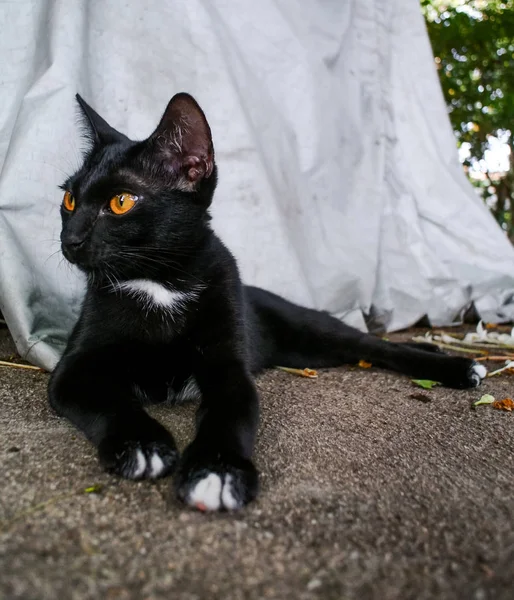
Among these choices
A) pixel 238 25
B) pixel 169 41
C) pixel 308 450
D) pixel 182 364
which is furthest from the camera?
pixel 238 25

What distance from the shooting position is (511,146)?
349 cm

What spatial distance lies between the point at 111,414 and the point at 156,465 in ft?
0.57

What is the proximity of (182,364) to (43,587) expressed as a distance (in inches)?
25.7

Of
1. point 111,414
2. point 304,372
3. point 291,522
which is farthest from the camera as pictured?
point 304,372

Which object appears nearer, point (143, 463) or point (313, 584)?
point (313, 584)

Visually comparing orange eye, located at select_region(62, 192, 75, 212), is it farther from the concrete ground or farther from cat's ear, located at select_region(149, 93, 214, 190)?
the concrete ground

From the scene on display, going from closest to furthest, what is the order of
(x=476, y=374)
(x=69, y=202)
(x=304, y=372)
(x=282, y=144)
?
1. (x=69, y=202)
2. (x=476, y=374)
3. (x=304, y=372)
4. (x=282, y=144)

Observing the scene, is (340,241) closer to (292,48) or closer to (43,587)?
(292,48)

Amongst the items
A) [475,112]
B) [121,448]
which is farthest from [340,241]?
[475,112]

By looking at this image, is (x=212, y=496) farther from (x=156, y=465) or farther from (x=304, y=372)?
(x=304, y=372)

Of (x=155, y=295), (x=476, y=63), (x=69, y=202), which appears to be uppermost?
(x=476, y=63)

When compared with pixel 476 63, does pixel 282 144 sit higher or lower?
lower

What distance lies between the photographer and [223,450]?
2.65 feet

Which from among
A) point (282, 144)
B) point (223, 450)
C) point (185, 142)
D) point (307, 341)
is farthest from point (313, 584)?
point (282, 144)
